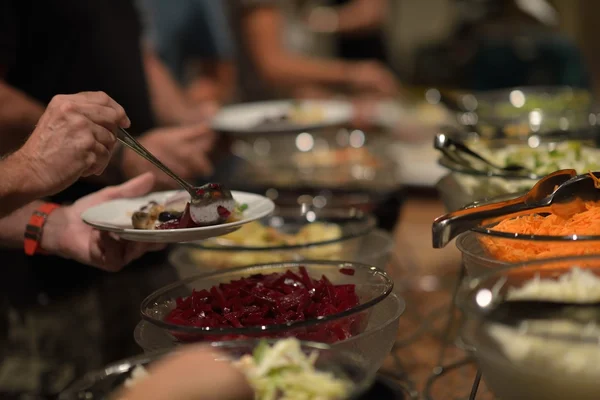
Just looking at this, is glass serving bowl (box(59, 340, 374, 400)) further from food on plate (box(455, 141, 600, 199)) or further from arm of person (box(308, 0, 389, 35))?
arm of person (box(308, 0, 389, 35))

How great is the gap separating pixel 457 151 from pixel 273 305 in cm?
52

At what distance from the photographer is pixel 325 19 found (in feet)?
16.3

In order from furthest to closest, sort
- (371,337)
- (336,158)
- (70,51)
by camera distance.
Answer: (336,158) → (70,51) → (371,337)

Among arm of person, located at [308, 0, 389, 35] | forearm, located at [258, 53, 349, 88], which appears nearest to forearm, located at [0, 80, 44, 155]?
forearm, located at [258, 53, 349, 88]

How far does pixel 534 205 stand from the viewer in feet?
3.26

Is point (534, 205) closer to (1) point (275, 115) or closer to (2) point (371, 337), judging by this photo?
(2) point (371, 337)

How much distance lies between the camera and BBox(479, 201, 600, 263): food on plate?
876 mm

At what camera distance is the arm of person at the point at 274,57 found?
10.9ft

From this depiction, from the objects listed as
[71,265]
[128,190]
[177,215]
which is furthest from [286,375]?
[71,265]

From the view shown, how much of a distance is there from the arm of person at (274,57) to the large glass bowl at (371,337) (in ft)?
8.37

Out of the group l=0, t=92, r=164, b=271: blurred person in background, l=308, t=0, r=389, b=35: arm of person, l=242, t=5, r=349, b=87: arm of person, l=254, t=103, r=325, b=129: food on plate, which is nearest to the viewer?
l=0, t=92, r=164, b=271: blurred person in background

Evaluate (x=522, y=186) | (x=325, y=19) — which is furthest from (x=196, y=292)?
(x=325, y=19)

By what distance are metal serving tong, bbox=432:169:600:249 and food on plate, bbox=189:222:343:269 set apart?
317mm

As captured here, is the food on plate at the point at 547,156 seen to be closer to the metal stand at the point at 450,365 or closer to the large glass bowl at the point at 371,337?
the metal stand at the point at 450,365
